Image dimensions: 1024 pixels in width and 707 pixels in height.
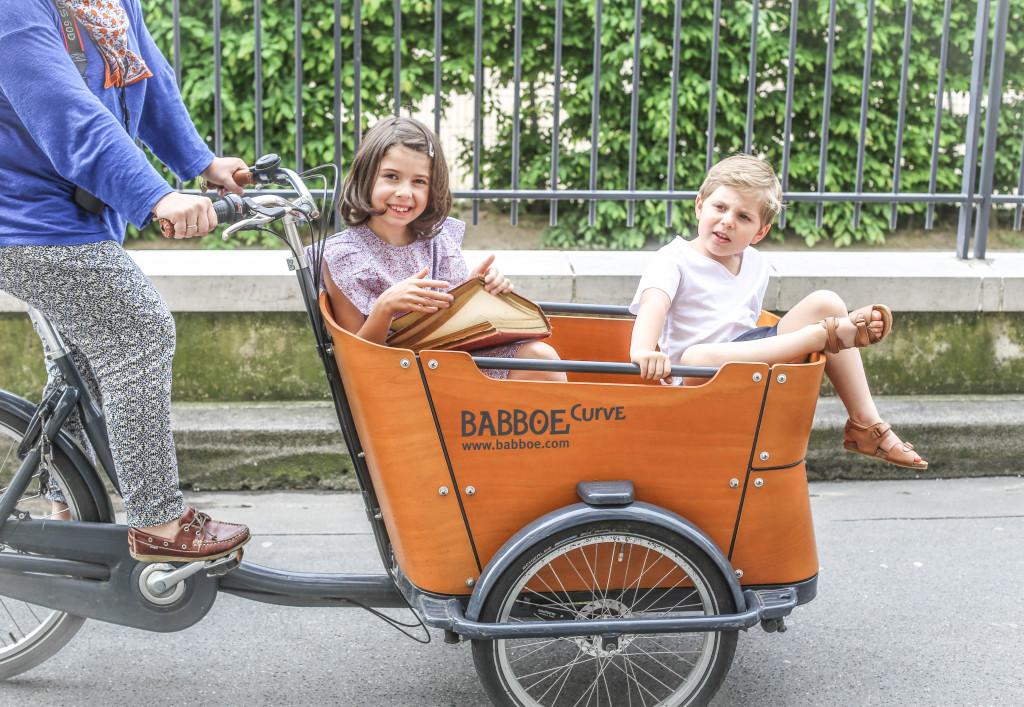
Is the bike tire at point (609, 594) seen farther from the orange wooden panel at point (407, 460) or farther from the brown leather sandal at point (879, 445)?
the brown leather sandal at point (879, 445)

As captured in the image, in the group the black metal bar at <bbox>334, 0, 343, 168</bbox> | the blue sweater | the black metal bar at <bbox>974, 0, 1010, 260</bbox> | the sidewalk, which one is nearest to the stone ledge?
the black metal bar at <bbox>974, 0, 1010, 260</bbox>

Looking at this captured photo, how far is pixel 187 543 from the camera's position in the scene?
2512mm

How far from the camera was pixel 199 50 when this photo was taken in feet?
17.4

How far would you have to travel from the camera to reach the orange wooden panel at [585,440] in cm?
228

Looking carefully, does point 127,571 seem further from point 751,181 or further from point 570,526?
point 751,181

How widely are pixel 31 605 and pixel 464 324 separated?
1.41m

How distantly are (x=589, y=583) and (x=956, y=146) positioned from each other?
4.75 m

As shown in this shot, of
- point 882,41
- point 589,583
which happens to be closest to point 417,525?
point 589,583

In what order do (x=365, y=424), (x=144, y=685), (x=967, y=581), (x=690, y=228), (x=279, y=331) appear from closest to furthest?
1. (x=365, y=424)
2. (x=144, y=685)
3. (x=967, y=581)
4. (x=279, y=331)
5. (x=690, y=228)

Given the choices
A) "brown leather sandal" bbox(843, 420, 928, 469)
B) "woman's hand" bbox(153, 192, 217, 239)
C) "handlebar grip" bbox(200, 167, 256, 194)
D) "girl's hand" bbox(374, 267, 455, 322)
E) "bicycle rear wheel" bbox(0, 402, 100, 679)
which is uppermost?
"handlebar grip" bbox(200, 167, 256, 194)

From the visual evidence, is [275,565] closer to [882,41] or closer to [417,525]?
[417,525]

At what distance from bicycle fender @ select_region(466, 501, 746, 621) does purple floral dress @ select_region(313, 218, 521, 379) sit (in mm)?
395

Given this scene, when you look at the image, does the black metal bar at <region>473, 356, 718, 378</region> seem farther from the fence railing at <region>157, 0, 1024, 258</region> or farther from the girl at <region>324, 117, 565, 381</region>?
the fence railing at <region>157, 0, 1024, 258</region>

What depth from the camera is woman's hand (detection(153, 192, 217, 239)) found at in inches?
84.8
